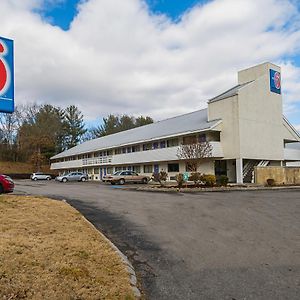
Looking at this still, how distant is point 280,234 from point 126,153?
3723cm

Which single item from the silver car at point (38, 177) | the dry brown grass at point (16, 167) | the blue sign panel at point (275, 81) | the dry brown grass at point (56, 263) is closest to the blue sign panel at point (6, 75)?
the dry brown grass at point (56, 263)

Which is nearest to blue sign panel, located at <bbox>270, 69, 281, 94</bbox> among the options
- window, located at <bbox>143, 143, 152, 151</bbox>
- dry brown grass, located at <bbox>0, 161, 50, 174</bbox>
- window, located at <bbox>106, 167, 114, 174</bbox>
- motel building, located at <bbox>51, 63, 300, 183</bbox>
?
motel building, located at <bbox>51, 63, 300, 183</bbox>

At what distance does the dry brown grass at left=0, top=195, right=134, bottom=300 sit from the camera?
443cm

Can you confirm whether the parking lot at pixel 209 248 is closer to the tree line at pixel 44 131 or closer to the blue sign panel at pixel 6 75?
the blue sign panel at pixel 6 75

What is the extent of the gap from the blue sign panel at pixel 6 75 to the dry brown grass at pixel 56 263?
4.06m

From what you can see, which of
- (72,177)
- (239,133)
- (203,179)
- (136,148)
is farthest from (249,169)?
(72,177)

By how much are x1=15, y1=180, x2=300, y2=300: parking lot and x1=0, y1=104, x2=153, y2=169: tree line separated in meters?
61.2

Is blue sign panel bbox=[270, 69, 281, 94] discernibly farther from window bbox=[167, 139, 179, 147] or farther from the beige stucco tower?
window bbox=[167, 139, 179, 147]

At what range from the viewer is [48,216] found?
989cm

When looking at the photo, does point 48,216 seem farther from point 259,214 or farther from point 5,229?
point 259,214

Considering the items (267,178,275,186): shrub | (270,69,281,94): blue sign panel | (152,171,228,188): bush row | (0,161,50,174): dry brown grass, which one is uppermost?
(270,69,281,94): blue sign panel

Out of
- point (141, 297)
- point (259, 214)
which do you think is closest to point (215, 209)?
point (259, 214)

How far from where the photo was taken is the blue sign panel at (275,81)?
118 feet

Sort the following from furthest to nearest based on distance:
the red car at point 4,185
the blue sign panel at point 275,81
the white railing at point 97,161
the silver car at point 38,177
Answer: the silver car at point 38,177, the white railing at point 97,161, the blue sign panel at point 275,81, the red car at point 4,185
